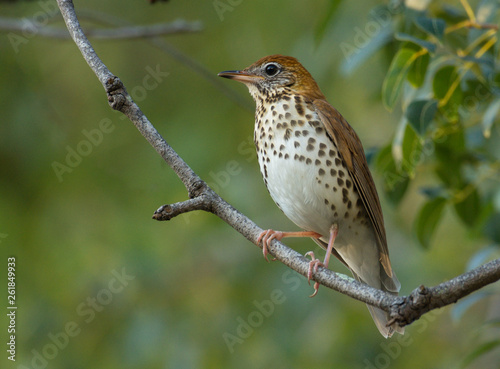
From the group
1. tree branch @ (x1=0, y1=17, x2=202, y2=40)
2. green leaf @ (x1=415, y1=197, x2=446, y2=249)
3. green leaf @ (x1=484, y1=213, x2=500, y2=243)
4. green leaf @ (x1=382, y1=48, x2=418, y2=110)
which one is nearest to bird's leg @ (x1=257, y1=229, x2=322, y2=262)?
green leaf @ (x1=415, y1=197, x2=446, y2=249)

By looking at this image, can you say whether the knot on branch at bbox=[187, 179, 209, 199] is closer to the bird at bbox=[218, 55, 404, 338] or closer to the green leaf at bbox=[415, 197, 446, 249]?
the bird at bbox=[218, 55, 404, 338]

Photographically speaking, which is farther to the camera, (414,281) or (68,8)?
(414,281)

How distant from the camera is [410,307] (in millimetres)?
2490

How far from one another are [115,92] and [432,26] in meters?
1.62

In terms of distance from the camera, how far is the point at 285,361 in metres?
5.41

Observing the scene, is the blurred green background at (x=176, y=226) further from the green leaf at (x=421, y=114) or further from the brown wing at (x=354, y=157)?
the green leaf at (x=421, y=114)

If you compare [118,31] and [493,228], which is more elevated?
[118,31]

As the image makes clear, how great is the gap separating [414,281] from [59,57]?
14.4 feet

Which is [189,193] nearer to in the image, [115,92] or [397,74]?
[115,92]

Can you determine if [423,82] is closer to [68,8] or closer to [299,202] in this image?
[299,202]

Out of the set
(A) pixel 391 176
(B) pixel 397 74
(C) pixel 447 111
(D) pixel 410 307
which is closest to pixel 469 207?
(A) pixel 391 176

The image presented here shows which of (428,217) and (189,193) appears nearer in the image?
(189,193)

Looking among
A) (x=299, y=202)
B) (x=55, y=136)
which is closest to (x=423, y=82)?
(x=299, y=202)

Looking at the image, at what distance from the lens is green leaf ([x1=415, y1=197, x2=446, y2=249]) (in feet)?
14.3
